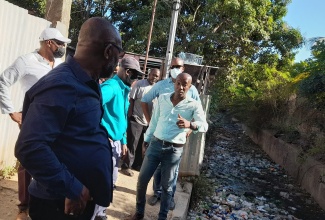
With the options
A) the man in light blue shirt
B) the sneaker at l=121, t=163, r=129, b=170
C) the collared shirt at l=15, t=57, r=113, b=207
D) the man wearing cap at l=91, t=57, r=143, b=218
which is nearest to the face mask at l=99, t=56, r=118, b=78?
the collared shirt at l=15, t=57, r=113, b=207

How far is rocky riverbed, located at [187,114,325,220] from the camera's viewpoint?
18.6 feet

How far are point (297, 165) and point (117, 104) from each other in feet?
22.3

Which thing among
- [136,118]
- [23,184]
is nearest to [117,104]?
[23,184]

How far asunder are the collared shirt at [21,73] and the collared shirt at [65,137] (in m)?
1.55

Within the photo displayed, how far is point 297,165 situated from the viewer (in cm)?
852

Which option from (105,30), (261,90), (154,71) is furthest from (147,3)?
(105,30)

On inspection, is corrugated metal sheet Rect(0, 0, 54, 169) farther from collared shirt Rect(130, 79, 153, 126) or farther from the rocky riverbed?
the rocky riverbed

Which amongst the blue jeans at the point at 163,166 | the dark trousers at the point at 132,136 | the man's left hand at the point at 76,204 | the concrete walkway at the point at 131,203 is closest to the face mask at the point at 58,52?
the blue jeans at the point at 163,166

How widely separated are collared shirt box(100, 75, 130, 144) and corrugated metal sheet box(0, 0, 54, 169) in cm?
128

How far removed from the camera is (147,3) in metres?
18.0

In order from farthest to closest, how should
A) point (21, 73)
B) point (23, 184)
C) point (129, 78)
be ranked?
point (129, 78) → point (23, 184) → point (21, 73)

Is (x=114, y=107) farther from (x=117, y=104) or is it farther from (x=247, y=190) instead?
(x=247, y=190)

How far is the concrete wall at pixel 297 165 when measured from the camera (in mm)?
6954

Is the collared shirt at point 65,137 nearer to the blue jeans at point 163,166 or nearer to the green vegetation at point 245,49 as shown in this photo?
the blue jeans at point 163,166
